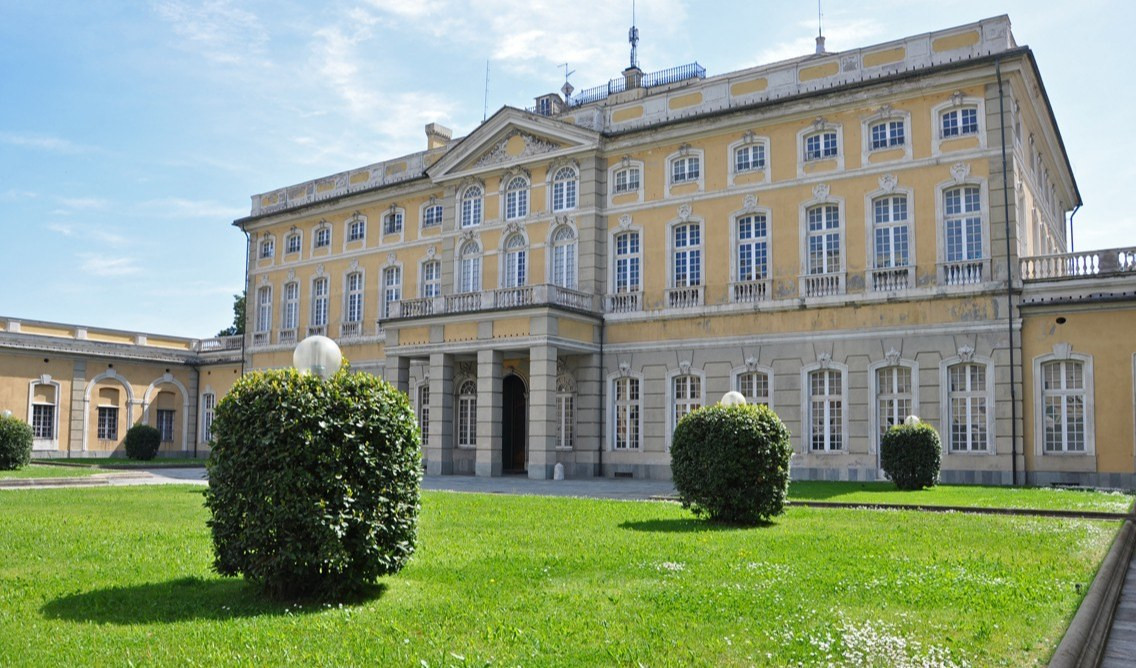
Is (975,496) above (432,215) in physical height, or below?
below

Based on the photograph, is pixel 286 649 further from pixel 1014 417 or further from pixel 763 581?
pixel 1014 417

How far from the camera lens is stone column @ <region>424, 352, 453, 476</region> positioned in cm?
3278

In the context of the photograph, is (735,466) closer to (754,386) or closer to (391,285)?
(754,386)

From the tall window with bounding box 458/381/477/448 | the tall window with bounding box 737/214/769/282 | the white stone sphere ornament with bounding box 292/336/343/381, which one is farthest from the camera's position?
the tall window with bounding box 458/381/477/448

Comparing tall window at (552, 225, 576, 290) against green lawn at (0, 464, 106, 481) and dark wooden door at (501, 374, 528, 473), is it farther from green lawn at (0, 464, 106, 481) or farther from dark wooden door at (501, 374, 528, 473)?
→ green lawn at (0, 464, 106, 481)

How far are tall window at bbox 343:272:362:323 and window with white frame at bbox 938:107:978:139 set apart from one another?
80.8 ft

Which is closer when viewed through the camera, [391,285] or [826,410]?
[826,410]

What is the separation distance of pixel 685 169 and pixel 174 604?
2526 centimetres

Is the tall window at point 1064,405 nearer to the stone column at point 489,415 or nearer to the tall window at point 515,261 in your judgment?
the stone column at point 489,415

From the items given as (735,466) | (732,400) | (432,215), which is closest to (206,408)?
(432,215)

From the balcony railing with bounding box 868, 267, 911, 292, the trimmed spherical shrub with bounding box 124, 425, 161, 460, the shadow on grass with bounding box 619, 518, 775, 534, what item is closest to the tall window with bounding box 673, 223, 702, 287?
the balcony railing with bounding box 868, 267, 911, 292

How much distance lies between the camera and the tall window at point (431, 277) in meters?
38.0

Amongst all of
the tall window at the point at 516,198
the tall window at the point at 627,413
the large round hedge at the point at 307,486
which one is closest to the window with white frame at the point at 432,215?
the tall window at the point at 516,198

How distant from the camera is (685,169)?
31.0m
